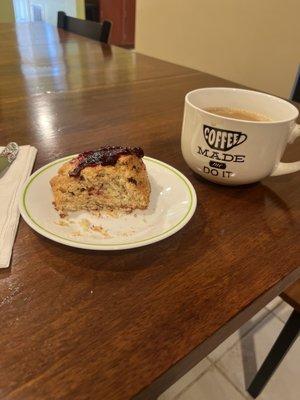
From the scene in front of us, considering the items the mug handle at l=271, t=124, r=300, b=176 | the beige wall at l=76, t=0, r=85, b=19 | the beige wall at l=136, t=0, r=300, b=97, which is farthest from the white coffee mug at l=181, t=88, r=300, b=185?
the beige wall at l=76, t=0, r=85, b=19

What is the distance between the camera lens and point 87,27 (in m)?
1.67

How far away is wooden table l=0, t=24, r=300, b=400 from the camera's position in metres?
0.27

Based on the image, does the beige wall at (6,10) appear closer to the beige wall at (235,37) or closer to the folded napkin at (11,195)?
the beige wall at (235,37)

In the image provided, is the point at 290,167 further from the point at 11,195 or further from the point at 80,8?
the point at 80,8

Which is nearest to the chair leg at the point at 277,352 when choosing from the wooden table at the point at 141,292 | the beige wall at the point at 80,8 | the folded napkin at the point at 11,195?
the wooden table at the point at 141,292

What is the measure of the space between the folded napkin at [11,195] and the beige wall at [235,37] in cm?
168

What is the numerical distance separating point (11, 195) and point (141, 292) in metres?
0.24

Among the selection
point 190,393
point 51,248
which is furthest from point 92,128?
point 190,393

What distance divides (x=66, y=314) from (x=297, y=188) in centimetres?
41

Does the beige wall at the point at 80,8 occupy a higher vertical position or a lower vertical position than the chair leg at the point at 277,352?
higher

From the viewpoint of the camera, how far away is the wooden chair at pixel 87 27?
1.58 m

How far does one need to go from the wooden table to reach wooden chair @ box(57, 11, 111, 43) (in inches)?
44.2

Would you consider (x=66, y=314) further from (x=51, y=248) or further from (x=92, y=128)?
(x=92, y=128)

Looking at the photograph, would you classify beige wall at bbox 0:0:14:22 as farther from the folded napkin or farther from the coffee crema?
the coffee crema
